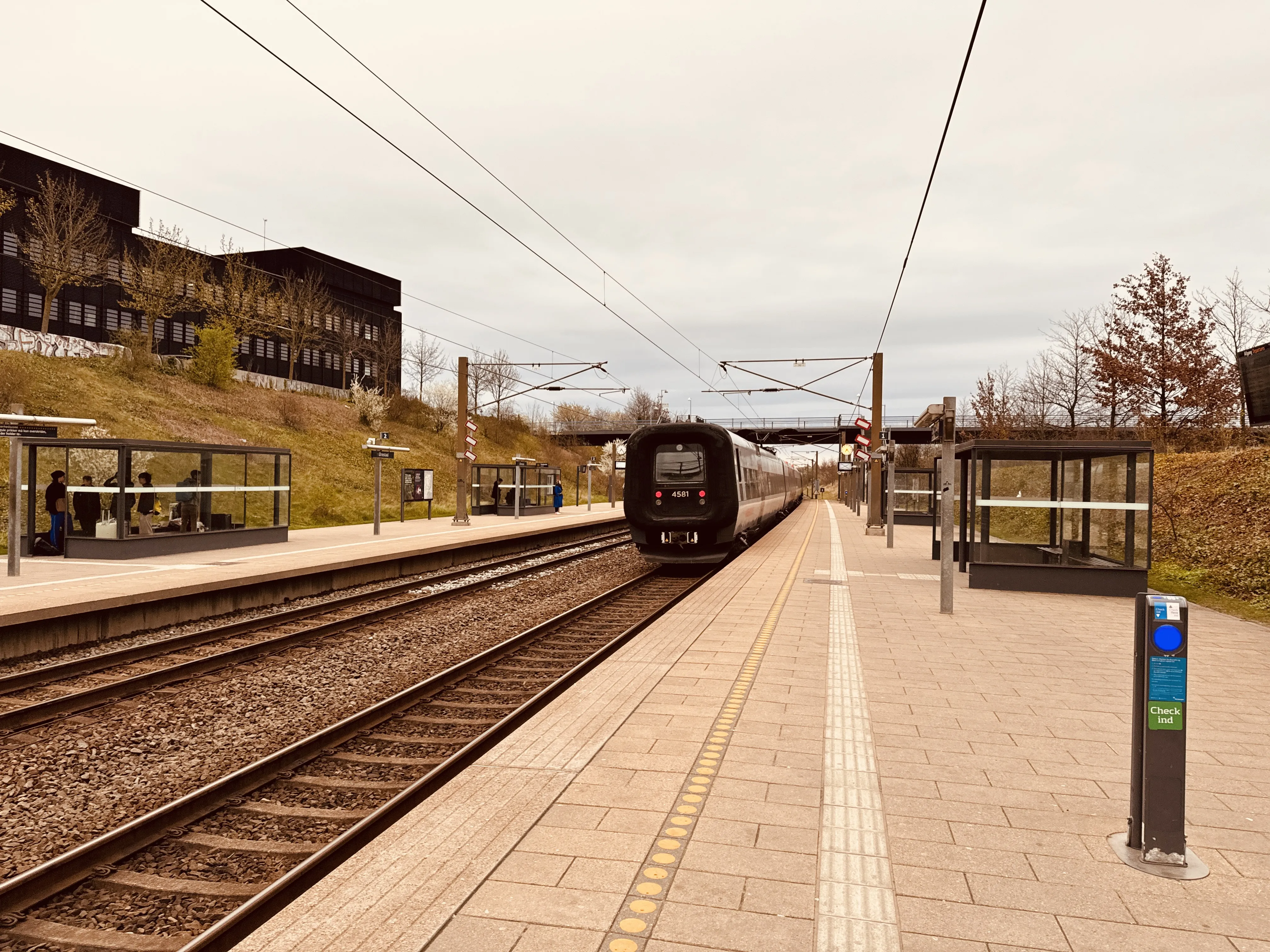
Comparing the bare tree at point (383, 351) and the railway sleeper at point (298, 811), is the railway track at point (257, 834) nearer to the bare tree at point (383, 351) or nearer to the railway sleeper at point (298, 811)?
the railway sleeper at point (298, 811)

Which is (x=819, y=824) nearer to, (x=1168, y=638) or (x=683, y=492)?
(x=1168, y=638)

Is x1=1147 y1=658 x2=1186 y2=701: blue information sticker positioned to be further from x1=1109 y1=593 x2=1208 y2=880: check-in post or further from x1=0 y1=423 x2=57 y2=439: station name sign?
x1=0 y1=423 x2=57 y2=439: station name sign

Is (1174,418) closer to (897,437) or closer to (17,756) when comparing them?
(17,756)

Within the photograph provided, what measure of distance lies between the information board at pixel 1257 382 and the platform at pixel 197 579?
519 inches

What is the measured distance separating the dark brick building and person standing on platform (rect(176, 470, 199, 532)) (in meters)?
29.3

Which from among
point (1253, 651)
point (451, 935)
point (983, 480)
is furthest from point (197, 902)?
point (983, 480)

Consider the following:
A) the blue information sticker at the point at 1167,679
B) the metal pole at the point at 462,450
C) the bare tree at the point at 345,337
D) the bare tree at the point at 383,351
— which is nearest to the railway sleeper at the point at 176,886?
the blue information sticker at the point at 1167,679

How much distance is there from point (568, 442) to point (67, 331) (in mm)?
38302

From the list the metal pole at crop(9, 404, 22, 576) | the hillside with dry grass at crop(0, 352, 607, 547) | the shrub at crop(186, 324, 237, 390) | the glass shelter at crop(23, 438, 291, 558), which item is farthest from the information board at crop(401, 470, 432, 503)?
the shrub at crop(186, 324, 237, 390)

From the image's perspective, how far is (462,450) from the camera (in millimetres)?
24219

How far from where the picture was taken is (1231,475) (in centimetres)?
2009

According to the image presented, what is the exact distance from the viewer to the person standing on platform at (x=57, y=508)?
14609mm

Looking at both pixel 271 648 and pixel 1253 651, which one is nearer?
pixel 1253 651

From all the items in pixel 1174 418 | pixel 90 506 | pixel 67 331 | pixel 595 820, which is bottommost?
pixel 595 820
